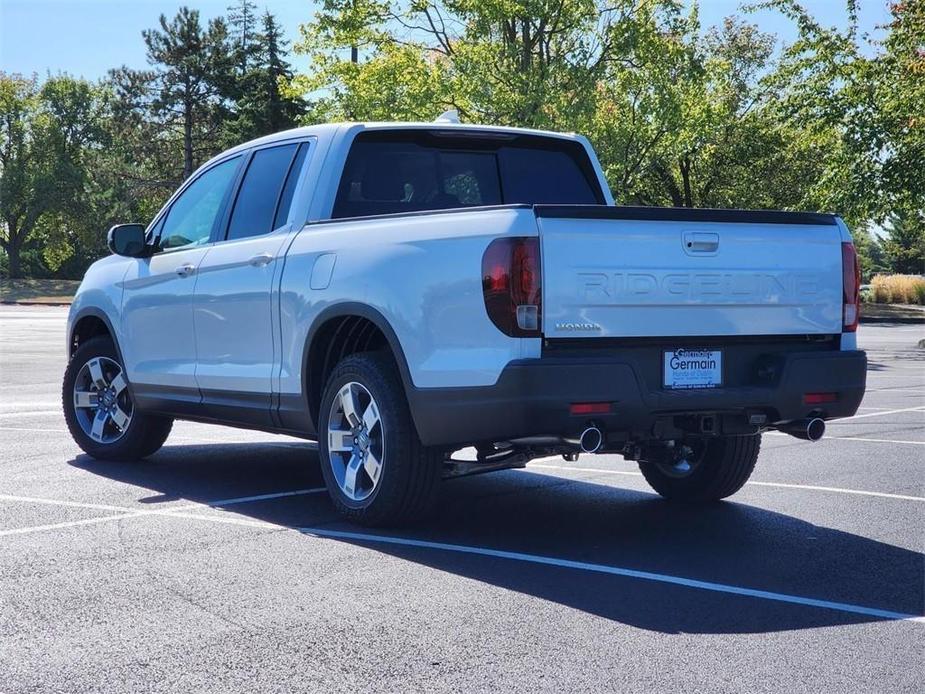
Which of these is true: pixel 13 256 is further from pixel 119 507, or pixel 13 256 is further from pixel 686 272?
pixel 686 272

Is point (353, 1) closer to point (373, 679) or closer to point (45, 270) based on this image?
point (373, 679)

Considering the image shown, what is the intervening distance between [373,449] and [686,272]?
178 cm

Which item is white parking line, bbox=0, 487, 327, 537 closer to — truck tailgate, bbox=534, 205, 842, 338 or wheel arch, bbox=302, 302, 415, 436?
wheel arch, bbox=302, 302, 415, 436

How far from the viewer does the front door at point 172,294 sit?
820 cm

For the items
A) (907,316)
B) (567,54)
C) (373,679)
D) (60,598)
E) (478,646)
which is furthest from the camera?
(907,316)

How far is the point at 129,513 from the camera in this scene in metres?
7.04

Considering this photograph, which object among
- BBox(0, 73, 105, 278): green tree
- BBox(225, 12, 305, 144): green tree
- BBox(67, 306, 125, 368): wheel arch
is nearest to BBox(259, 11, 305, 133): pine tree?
BBox(225, 12, 305, 144): green tree

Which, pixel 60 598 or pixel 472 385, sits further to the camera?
pixel 472 385

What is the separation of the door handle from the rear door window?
444 millimetres

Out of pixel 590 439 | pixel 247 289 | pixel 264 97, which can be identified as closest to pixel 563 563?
pixel 590 439

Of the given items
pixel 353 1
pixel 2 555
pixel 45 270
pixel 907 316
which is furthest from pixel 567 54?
pixel 45 270

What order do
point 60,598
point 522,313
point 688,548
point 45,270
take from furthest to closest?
point 45,270, point 688,548, point 522,313, point 60,598

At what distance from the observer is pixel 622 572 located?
18.7ft

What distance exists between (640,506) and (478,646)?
322 centimetres
